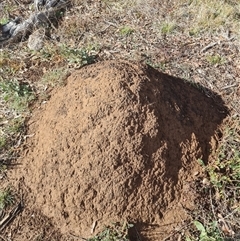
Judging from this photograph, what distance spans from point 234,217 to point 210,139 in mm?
665

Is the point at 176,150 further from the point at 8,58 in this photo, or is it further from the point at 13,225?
the point at 8,58

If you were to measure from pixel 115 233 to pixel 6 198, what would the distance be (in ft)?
3.13

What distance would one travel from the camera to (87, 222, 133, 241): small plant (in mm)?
2797

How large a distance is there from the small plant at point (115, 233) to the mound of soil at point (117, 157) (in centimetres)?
6

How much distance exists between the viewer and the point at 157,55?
428 centimetres

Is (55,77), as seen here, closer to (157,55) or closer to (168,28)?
(157,55)

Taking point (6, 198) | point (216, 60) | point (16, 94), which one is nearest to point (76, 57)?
point (16, 94)

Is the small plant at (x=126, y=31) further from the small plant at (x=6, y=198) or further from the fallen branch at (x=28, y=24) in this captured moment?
the small plant at (x=6, y=198)

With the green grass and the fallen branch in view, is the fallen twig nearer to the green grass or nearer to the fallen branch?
the fallen branch

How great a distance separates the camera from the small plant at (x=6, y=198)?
10.2ft

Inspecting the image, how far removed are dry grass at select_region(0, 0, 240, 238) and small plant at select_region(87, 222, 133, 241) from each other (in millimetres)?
480

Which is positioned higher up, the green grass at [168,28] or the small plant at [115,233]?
the green grass at [168,28]

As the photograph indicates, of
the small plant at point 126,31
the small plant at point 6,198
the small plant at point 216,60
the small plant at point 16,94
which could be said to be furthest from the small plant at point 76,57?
the small plant at point 6,198

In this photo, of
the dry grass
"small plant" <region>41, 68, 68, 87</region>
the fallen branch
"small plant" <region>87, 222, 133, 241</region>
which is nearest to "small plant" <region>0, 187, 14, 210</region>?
the dry grass
